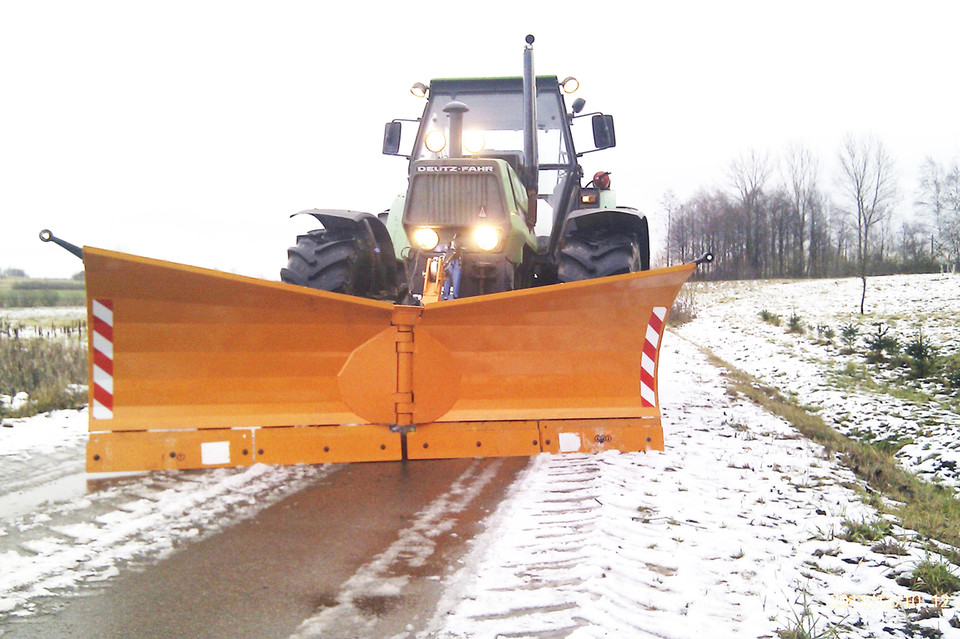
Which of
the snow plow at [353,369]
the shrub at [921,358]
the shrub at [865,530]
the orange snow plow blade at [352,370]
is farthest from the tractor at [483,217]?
the shrub at [921,358]

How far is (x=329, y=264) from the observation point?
546 centimetres

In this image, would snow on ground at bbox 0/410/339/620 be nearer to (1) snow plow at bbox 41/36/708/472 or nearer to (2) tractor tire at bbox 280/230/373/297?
(1) snow plow at bbox 41/36/708/472

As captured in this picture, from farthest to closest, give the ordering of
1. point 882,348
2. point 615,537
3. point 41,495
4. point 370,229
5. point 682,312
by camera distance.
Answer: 1. point 682,312
2. point 882,348
3. point 370,229
4. point 41,495
5. point 615,537

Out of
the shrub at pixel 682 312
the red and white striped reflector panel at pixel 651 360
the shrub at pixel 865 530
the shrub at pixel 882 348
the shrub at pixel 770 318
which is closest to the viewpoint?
the shrub at pixel 865 530

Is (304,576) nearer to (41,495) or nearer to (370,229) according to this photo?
(41,495)

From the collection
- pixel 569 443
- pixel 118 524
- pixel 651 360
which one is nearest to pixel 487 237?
pixel 651 360

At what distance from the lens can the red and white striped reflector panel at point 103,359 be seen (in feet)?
12.5

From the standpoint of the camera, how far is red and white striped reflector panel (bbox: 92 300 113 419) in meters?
3.82

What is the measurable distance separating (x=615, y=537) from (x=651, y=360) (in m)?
1.43

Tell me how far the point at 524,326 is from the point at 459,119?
7.15ft

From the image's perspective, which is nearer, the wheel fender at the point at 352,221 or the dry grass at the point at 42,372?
the wheel fender at the point at 352,221

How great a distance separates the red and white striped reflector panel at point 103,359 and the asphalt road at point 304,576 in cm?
109

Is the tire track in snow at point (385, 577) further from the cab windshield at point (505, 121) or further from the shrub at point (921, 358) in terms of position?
the shrub at point (921, 358)

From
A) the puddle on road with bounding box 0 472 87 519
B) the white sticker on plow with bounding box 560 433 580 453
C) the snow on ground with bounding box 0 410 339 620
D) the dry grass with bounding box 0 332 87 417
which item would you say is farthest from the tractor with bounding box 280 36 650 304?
the dry grass with bounding box 0 332 87 417
